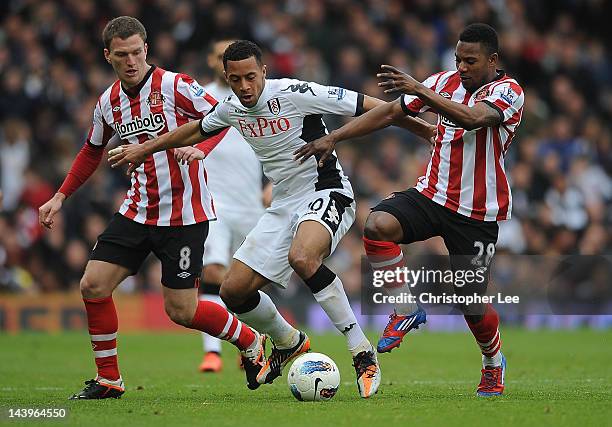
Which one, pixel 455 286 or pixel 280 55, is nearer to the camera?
pixel 455 286

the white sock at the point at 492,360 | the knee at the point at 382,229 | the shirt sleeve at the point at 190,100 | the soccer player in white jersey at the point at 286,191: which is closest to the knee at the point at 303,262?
the soccer player in white jersey at the point at 286,191

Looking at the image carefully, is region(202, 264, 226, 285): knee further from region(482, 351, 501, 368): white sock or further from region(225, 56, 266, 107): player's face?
region(482, 351, 501, 368): white sock

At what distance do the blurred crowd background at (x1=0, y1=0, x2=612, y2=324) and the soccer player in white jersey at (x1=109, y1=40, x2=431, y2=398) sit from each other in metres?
7.98

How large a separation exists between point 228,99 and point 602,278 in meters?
10.7

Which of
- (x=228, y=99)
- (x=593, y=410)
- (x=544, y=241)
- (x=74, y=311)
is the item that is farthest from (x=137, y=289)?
(x=593, y=410)

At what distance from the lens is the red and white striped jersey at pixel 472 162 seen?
7848 millimetres

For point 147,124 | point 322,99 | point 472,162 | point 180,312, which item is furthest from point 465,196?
point 147,124

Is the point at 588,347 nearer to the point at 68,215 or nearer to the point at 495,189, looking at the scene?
the point at 495,189

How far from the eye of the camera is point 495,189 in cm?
796

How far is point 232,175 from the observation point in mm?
11102

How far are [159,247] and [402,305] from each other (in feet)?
6.11

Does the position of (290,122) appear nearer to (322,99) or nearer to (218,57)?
(322,99)

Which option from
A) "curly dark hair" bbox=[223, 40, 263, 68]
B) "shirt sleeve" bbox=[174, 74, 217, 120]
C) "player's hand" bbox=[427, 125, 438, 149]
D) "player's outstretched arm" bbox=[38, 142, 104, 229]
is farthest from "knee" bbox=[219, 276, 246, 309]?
"player's hand" bbox=[427, 125, 438, 149]

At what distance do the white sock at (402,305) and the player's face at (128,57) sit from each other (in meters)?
2.41
